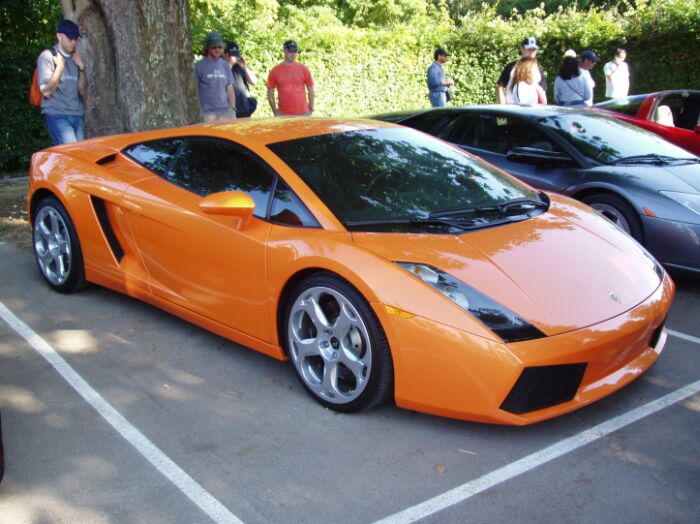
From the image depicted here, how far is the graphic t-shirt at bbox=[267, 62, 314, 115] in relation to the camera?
10.0 metres

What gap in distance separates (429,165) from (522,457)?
5.98 ft

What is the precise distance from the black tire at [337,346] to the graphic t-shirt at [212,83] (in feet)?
19.2

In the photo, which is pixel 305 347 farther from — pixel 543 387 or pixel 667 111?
pixel 667 111

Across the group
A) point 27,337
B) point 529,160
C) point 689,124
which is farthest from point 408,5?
point 27,337

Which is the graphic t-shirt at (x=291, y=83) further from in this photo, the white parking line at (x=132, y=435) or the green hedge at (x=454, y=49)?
the white parking line at (x=132, y=435)

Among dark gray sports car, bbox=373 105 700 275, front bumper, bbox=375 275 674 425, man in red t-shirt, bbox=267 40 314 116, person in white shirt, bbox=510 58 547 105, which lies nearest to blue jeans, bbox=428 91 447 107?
person in white shirt, bbox=510 58 547 105

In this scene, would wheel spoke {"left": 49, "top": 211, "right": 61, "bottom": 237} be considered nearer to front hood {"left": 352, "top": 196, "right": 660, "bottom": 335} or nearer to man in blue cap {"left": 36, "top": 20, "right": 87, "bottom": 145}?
man in blue cap {"left": 36, "top": 20, "right": 87, "bottom": 145}

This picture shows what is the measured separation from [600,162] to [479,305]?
10.9 ft

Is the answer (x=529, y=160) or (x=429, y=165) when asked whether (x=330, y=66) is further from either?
(x=429, y=165)

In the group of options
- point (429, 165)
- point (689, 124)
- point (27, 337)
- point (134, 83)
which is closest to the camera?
point (429, 165)

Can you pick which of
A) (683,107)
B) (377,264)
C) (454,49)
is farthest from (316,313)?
(454,49)

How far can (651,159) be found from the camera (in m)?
6.11

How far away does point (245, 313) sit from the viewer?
400 centimetres

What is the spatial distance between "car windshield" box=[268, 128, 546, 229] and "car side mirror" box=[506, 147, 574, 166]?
5.78 feet
